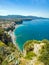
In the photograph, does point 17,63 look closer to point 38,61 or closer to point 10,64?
point 10,64

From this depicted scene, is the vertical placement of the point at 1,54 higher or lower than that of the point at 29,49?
lower

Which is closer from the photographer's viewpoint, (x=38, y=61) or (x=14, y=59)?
(x=38, y=61)

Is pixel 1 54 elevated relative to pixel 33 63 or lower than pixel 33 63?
lower

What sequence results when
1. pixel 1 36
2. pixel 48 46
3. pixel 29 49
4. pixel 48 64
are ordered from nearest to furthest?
pixel 48 64, pixel 48 46, pixel 29 49, pixel 1 36

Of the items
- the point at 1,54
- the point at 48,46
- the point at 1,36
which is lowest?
the point at 1,36

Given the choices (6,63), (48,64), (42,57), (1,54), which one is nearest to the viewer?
(48,64)

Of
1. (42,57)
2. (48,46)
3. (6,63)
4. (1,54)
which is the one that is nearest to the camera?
(42,57)

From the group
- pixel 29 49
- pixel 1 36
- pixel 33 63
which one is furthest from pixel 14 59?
pixel 1 36

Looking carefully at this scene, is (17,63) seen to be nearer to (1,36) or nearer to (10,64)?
(10,64)

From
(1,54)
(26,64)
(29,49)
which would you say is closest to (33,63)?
(26,64)
